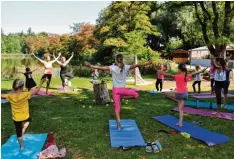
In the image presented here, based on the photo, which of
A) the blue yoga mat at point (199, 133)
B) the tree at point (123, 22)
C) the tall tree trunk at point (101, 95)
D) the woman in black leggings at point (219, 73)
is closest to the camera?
the blue yoga mat at point (199, 133)

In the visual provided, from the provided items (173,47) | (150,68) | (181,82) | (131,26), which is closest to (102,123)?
(181,82)

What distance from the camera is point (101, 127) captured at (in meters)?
8.05

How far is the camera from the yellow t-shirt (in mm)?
5816

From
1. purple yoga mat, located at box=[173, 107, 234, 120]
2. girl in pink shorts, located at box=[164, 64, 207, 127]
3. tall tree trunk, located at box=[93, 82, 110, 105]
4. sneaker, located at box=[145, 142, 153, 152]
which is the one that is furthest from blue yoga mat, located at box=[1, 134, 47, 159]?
purple yoga mat, located at box=[173, 107, 234, 120]

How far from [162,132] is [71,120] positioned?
9.93 feet

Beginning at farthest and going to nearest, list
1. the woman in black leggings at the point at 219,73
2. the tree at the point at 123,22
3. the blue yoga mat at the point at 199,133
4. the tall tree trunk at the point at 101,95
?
the tree at the point at 123,22
the tall tree trunk at the point at 101,95
the woman in black leggings at the point at 219,73
the blue yoga mat at the point at 199,133

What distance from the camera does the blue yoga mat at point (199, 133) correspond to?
670cm

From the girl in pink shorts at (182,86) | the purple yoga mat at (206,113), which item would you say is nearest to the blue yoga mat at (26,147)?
the girl in pink shorts at (182,86)

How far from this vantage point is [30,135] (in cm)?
711

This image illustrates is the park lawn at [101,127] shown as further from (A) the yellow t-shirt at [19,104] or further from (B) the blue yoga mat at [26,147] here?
(A) the yellow t-shirt at [19,104]

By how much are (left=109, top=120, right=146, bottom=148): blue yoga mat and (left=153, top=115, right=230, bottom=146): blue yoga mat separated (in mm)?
1095

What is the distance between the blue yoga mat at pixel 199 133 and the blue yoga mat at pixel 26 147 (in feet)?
11.9

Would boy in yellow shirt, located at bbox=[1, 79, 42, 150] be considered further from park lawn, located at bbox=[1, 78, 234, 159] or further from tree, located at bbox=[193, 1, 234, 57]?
tree, located at bbox=[193, 1, 234, 57]

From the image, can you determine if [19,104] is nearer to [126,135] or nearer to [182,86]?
[126,135]
